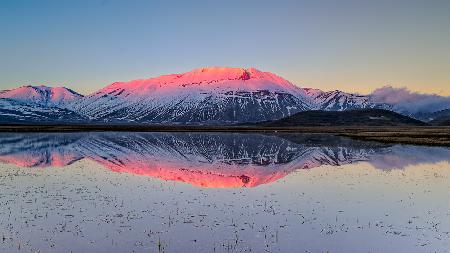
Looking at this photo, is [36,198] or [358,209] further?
[36,198]

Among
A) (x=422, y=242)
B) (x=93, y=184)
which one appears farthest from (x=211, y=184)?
(x=422, y=242)

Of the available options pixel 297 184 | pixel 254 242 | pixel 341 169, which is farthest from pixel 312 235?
pixel 341 169

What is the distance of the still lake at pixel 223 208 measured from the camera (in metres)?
18.7

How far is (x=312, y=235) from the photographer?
1997cm

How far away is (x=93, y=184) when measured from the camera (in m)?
34.7

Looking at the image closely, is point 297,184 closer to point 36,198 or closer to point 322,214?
point 322,214

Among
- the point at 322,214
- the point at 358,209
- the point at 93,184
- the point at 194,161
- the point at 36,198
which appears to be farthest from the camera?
the point at 194,161

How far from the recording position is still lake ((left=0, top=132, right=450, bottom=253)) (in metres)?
18.7

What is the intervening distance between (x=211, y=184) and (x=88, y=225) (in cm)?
1543

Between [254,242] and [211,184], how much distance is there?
17.1 meters

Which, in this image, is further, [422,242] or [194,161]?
[194,161]

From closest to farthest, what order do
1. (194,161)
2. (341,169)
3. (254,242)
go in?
(254,242) < (341,169) < (194,161)

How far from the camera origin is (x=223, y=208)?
84.2ft

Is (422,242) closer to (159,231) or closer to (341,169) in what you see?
(159,231)
